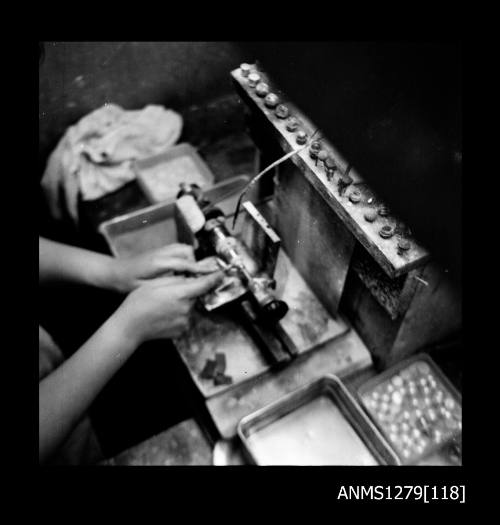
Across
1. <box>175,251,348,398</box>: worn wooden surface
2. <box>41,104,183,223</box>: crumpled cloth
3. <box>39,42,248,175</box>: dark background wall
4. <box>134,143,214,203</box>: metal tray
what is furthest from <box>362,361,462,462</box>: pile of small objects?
<box>39,42,248,175</box>: dark background wall

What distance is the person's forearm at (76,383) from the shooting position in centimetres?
173

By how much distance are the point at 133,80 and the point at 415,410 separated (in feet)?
8.29

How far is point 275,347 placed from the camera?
201 centimetres

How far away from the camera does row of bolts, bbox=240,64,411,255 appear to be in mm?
1517

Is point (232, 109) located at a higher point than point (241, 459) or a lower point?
higher

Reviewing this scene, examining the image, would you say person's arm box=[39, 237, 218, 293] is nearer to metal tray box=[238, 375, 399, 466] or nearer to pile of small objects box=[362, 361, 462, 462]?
metal tray box=[238, 375, 399, 466]

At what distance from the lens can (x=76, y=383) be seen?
1.81 meters

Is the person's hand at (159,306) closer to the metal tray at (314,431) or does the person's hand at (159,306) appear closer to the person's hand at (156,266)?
the person's hand at (156,266)

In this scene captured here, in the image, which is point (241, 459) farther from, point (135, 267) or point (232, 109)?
point (232, 109)

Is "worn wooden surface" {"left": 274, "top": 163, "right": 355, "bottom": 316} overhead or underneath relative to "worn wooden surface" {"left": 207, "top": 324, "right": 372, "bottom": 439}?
overhead

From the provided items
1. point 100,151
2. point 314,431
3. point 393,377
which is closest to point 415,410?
point 393,377

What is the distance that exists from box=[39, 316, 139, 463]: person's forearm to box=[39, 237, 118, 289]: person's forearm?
339mm
